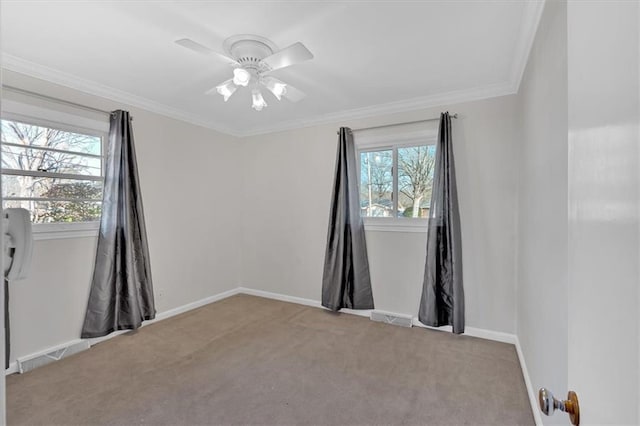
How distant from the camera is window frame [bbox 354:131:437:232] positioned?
3320mm

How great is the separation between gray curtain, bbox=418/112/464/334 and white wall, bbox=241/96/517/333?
17 centimetres

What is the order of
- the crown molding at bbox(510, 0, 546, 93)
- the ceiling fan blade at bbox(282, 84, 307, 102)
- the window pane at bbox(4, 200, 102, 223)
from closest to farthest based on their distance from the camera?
the crown molding at bbox(510, 0, 546, 93)
the ceiling fan blade at bbox(282, 84, 307, 102)
the window pane at bbox(4, 200, 102, 223)

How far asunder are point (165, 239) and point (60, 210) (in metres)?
1.03

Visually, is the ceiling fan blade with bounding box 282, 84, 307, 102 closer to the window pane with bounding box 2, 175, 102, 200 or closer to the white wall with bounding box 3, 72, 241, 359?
the white wall with bounding box 3, 72, 241, 359

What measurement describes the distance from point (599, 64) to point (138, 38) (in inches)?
101

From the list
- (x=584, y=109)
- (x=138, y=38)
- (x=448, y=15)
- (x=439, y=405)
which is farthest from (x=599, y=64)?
(x=138, y=38)

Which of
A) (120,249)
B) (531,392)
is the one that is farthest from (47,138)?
(531,392)

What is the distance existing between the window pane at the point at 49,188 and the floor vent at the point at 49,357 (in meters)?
1.34

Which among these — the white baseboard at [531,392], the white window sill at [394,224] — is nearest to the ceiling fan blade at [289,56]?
the white window sill at [394,224]

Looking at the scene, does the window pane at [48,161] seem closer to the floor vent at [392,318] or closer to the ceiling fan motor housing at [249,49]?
the ceiling fan motor housing at [249,49]

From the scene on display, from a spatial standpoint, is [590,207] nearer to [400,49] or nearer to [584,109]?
[584,109]

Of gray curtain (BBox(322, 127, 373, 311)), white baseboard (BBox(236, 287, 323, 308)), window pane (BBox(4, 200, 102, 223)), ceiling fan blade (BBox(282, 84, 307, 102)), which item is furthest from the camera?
white baseboard (BBox(236, 287, 323, 308))

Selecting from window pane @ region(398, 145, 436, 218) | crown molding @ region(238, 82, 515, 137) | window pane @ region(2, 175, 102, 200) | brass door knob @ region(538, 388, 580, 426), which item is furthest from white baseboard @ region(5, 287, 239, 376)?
brass door knob @ region(538, 388, 580, 426)

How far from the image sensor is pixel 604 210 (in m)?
0.56
